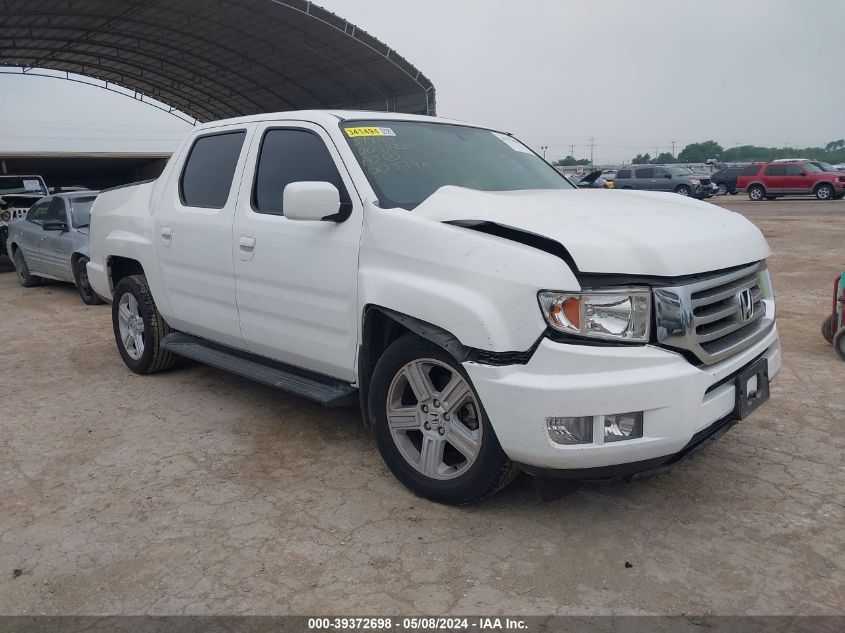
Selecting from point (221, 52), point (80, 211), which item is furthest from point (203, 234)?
point (221, 52)

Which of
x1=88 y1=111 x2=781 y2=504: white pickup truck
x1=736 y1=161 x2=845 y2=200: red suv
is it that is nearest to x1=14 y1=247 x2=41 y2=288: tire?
x1=88 y1=111 x2=781 y2=504: white pickup truck

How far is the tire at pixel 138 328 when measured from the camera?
5.41 metres

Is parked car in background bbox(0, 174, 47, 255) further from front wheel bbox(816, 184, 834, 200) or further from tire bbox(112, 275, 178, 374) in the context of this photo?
front wheel bbox(816, 184, 834, 200)

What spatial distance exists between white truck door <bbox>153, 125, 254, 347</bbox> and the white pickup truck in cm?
2

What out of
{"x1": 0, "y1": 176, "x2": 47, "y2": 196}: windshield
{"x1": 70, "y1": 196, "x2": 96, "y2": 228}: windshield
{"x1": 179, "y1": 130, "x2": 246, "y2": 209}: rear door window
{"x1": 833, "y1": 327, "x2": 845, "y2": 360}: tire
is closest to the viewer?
{"x1": 179, "y1": 130, "x2": 246, "y2": 209}: rear door window

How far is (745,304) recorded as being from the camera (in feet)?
10.8

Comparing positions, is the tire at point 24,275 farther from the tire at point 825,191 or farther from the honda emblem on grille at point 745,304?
→ the tire at point 825,191

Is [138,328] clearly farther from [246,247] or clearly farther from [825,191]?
[825,191]

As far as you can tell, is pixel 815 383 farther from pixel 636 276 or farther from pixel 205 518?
pixel 205 518

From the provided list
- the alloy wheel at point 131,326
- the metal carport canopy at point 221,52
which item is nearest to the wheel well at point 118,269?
the alloy wheel at point 131,326

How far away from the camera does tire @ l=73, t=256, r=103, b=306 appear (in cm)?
944

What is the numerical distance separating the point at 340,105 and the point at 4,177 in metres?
14.9

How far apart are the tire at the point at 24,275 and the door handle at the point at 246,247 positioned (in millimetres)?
8872

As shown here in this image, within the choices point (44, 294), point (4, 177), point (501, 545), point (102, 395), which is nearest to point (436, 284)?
point (501, 545)
